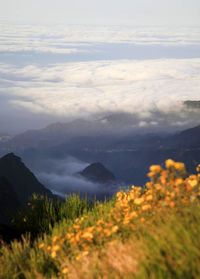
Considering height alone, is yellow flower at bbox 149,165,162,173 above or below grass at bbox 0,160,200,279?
above

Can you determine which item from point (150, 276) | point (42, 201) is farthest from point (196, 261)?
point (42, 201)

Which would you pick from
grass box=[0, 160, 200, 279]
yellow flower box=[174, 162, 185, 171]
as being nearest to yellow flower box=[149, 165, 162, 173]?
grass box=[0, 160, 200, 279]

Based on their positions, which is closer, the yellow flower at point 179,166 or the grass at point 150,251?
the grass at point 150,251

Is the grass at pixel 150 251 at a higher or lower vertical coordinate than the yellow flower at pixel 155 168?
lower

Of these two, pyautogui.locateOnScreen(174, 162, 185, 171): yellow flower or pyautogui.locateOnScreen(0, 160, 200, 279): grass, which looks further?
pyautogui.locateOnScreen(174, 162, 185, 171): yellow flower

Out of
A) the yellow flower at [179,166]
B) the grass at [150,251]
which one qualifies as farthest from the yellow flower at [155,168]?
the yellow flower at [179,166]

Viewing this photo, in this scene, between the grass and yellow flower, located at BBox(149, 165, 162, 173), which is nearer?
the grass

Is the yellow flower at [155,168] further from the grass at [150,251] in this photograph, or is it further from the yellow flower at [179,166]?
the yellow flower at [179,166]

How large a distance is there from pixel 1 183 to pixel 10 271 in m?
184

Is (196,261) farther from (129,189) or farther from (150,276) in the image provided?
(129,189)

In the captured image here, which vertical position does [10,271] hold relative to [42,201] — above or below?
below

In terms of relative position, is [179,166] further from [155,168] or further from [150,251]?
[150,251]

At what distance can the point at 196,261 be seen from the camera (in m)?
4.77

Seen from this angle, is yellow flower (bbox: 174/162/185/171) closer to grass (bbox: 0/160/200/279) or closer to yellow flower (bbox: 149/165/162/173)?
grass (bbox: 0/160/200/279)
